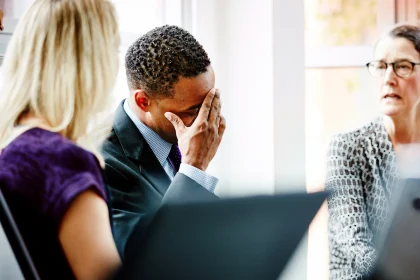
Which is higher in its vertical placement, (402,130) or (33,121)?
(33,121)

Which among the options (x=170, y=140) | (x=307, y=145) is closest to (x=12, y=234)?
(x=170, y=140)

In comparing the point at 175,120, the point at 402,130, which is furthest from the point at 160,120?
the point at 402,130

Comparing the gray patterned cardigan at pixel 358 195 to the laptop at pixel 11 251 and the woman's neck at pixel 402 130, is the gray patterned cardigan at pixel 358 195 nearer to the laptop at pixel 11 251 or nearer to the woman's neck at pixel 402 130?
the woman's neck at pixel 402 130

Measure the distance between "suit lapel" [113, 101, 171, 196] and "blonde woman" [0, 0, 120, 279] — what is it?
0.38ft

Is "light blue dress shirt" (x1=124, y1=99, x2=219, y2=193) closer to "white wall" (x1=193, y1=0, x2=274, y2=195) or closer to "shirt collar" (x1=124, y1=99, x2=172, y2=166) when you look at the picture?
"shirt collar" (x1=124, y1=99, x2=172, y2=166)

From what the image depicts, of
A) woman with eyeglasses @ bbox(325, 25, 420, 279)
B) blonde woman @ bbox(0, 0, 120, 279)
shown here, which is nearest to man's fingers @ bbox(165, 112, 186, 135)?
blonde woman @ bbox(0, 0, 120, 279)

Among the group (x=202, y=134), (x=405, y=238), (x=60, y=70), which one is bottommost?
(x=405, y=238)

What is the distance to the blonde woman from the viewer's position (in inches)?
26.8

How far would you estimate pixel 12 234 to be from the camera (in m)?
0.66

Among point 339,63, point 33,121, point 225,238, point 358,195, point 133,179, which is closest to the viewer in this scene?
point 225,238

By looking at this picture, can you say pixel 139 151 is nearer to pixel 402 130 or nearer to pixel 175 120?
pixel 175 120

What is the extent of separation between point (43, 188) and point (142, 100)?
356 millimetres

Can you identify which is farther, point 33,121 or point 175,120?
point 175,120

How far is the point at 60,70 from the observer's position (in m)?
0.77
